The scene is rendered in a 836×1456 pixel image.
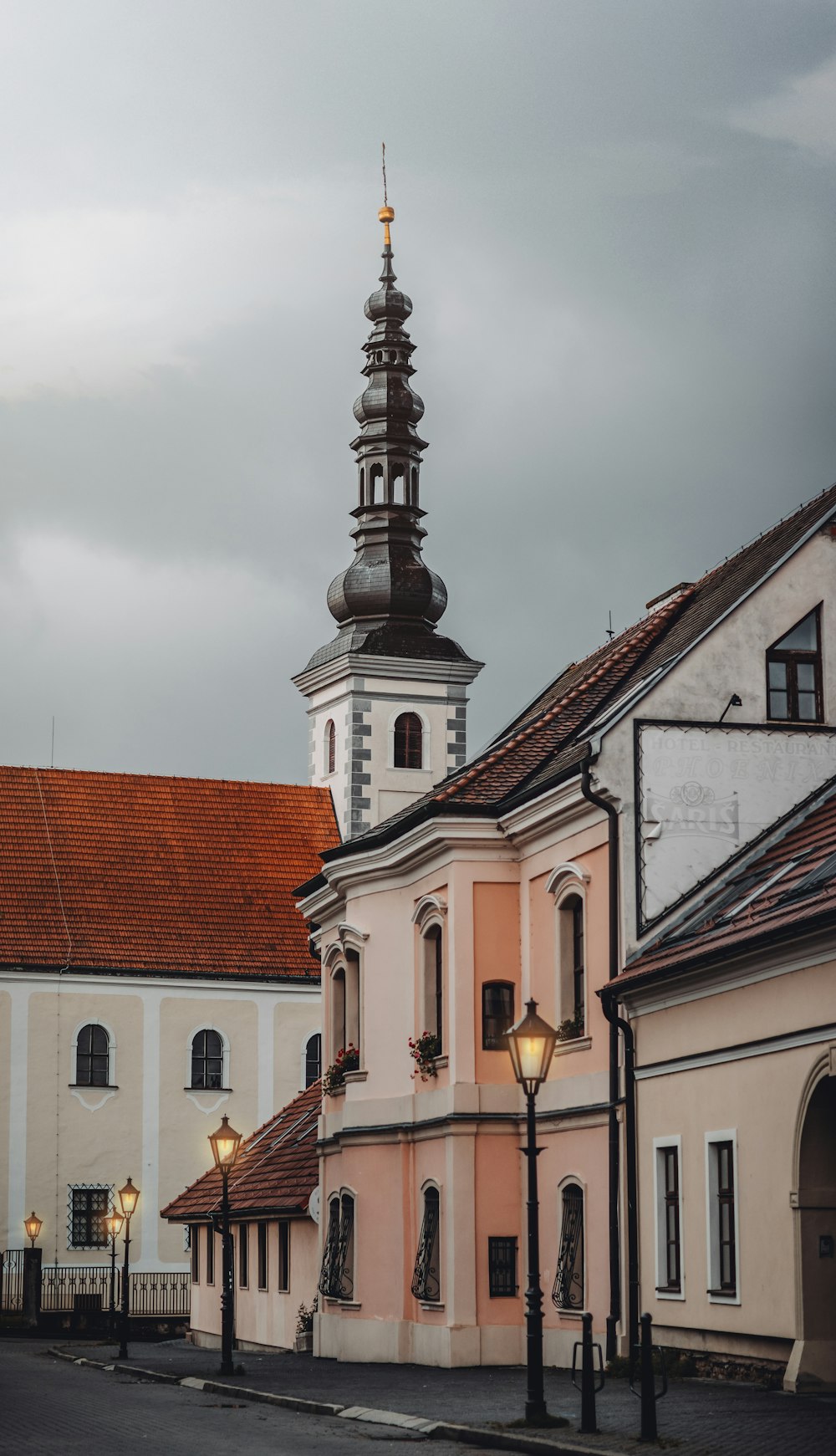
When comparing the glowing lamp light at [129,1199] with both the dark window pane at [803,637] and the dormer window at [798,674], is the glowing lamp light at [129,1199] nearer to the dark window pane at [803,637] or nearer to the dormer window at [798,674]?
the dormer window at [798,674]

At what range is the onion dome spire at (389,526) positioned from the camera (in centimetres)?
6184

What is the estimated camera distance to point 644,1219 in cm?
2420

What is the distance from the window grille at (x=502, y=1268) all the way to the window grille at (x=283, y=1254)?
925 centimetres

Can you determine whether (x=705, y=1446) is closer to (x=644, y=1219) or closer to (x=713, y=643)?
(x=644, y=1219)

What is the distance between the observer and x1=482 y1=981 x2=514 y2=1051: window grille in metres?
28.7

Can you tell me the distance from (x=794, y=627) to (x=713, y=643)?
1.28 metres

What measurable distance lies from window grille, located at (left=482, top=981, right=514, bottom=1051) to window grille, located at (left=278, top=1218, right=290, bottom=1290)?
962cm

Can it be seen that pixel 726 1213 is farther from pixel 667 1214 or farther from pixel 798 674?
pixel 798 674

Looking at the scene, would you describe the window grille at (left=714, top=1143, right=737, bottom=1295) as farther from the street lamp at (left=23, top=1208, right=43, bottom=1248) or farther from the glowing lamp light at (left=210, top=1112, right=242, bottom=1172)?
the street lamp at (left=23, top=1208, right=43, bottom=1248)

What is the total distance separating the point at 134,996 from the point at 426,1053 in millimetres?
27010

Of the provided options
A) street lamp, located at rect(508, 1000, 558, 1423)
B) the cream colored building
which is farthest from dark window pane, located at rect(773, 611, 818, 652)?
the cream colored building

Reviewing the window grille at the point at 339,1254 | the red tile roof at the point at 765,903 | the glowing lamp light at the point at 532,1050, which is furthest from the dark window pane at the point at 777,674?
the window grille at the point at 339,1254

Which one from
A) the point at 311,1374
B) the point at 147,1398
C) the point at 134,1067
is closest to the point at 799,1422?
the point at 147,1398

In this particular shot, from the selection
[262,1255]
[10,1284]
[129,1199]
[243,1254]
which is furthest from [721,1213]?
[10,1284]
